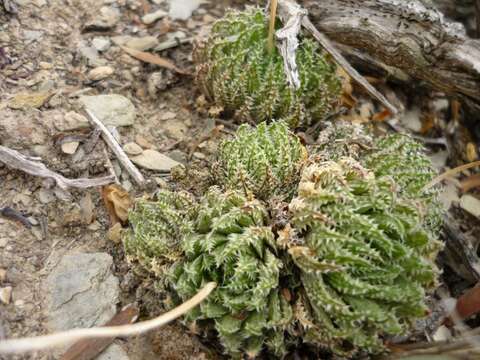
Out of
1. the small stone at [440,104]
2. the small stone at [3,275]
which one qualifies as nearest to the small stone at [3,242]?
the small stone at [3,275]

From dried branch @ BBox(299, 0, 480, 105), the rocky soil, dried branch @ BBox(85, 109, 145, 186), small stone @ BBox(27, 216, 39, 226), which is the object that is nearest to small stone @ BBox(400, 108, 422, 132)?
the rocky soil

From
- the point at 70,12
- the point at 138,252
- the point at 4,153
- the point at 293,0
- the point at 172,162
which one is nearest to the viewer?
the point at 138,252

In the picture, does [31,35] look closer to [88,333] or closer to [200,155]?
[200,155]

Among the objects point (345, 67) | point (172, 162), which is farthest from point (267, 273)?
point (345, 67)

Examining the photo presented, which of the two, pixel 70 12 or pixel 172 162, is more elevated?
pixel 70 12

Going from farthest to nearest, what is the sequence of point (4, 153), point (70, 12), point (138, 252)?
point (70, 12)
point (4, 153)
point (138, 252)

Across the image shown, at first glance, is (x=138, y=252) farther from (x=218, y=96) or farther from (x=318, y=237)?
(x=218, y=96)

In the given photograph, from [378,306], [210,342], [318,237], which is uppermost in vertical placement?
[318,237]
